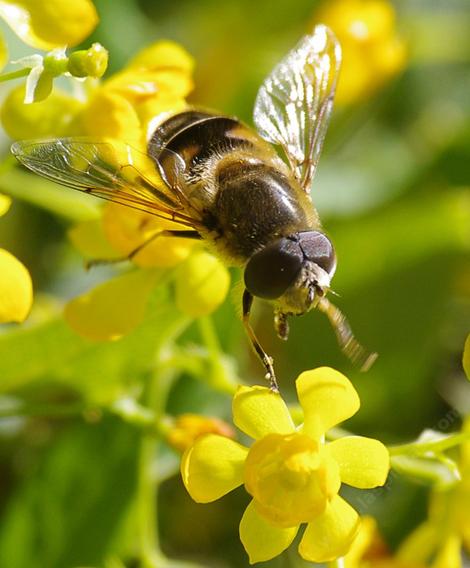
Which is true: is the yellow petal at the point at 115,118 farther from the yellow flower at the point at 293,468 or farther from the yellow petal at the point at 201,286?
A: the yellow flower at the point at 293,468

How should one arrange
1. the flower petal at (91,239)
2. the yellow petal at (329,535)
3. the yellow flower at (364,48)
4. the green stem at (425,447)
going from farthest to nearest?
the yellow flower at (364,48)
the flower petal at (91,239)
the green stem at (425,447)
the yellow petal at (329,535)

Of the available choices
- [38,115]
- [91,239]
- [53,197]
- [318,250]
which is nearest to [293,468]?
[318,250]

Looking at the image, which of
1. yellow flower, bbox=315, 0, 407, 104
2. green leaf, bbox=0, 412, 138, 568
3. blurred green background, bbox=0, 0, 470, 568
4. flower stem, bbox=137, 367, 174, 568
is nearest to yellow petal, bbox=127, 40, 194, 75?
blurred green background, bbox=0, 0, 470, 568

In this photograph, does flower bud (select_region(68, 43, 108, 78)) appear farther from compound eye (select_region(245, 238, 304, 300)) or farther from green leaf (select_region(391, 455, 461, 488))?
green leaf (select_region(391, 455, 461, 488))

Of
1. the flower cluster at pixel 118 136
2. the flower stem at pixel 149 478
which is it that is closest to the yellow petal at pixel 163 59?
the flower cluster at pixel 118 136

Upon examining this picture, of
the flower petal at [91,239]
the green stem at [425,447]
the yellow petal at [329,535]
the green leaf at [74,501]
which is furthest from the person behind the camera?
the green leaf at [74,501]

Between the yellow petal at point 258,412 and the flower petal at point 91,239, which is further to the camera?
the flower petal at point 91,239
